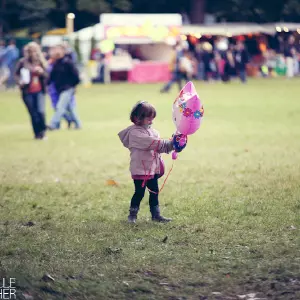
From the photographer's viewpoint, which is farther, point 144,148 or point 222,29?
point 222,29

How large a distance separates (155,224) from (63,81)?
12054mm

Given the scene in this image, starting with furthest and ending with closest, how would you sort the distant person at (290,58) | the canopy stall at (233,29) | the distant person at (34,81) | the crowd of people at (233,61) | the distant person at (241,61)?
the canopy stall at (233,29)
the distant person at (290,58)
the crowd of people at (233,61)
the distant person at (241,61)
the distant person at (34,81)

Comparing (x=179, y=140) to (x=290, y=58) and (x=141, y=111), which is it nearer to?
(x=141, y=111)

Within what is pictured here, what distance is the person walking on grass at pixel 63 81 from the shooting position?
2022 centimetres

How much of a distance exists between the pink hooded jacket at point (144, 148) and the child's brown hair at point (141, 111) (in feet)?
0.42

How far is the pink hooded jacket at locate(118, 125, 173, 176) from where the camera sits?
8.69m

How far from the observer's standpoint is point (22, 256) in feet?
25.0

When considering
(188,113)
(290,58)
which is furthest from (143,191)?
(290,58)

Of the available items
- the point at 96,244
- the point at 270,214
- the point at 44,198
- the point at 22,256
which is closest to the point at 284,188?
the point at 270,214

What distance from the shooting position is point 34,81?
721 inches

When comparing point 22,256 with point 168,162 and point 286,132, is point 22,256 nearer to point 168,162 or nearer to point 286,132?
point 168,162

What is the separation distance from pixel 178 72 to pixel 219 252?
2763cm

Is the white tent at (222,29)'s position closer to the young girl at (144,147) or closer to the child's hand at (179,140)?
the young girl at (144,147)

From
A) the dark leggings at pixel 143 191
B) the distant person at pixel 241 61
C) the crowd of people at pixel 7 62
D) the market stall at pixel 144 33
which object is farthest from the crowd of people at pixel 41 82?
the distant person at pixel 241 61
